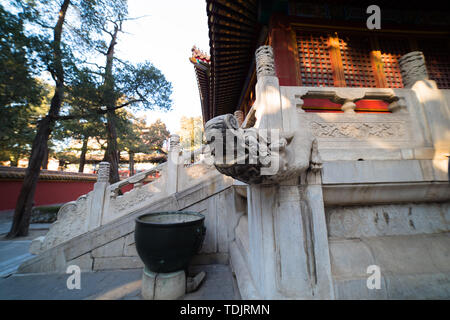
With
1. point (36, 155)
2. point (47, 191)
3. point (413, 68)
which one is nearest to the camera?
point (413, 68)

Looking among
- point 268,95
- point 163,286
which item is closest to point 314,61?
point 268,95

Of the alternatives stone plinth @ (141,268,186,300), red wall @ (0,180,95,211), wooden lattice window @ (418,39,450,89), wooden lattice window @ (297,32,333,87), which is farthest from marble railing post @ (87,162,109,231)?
red wall @ (0,180,95,211)

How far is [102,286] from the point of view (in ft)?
9.18

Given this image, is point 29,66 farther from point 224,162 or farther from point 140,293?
point 224,162

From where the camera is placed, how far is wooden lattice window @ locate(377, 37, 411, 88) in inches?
143

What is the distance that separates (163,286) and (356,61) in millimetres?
5471

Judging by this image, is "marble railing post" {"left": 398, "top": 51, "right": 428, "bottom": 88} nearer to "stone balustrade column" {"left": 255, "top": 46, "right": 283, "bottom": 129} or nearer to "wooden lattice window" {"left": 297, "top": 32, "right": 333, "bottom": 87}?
"wooden lattice window" {"left": 297, "top": 32, "right": 333, "bottom": 87}

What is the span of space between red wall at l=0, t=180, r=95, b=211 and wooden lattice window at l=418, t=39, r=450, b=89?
15.2m

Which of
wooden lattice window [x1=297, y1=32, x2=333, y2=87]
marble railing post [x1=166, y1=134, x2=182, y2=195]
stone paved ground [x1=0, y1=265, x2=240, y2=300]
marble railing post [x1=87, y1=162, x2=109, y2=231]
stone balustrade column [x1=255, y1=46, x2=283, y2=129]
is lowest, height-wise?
stone paved ground [x1=0, y1=265, x2=240, y2=300]

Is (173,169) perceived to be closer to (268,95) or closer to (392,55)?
(268,95)

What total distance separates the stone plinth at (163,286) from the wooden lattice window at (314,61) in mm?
4057

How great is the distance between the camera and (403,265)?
1.82 meters
